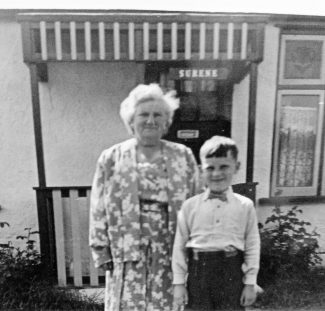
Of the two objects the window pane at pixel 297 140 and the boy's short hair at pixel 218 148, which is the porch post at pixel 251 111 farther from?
the boy's short hair at pixel 218 148

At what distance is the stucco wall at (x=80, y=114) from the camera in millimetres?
3781

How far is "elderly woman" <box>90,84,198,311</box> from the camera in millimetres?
1797

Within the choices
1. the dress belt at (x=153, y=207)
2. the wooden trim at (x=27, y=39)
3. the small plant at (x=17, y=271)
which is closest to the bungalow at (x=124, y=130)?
the small plant at (x=17, y=271)

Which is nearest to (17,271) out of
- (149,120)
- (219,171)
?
(149,120)

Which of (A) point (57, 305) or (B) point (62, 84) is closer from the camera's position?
(A) point (57, 305)

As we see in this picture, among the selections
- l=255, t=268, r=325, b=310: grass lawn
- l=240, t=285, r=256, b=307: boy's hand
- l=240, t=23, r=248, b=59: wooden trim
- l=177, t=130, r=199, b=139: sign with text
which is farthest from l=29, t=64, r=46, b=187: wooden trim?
l=255, t=268, r=325, b=310: grass lawn

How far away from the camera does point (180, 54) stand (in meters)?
2.99

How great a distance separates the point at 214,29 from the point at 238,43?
0.78 feet

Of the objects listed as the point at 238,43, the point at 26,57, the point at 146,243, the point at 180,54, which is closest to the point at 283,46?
the point at 238,43

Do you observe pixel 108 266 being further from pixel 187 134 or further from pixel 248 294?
pixel 187 134

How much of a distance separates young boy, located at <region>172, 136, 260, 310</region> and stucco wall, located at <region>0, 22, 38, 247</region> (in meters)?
2.56

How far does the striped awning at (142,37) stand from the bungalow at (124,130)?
0.93 ft

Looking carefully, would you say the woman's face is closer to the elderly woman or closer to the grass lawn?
the elderly woman

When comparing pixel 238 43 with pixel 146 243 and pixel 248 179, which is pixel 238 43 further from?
pixel 146 243
